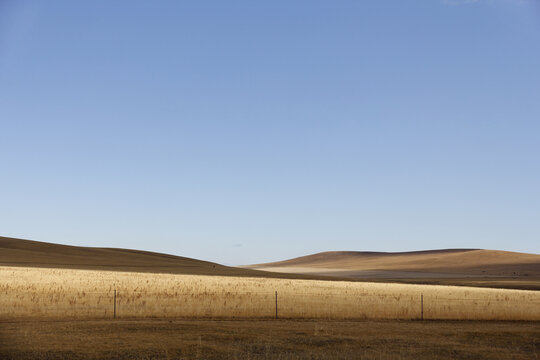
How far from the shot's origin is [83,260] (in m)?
97.1

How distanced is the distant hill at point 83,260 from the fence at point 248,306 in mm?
45742

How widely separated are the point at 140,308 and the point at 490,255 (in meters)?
161

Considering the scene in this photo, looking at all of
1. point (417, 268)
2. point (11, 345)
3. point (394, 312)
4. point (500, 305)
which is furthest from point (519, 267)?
point (11, 345)

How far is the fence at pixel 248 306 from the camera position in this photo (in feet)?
98.2

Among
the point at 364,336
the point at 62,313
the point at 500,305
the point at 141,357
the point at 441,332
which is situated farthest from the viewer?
the point at 500,305

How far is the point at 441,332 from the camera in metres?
25.9

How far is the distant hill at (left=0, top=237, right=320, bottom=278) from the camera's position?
85.4m

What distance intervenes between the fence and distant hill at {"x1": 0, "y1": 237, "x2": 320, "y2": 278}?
45.7 meters

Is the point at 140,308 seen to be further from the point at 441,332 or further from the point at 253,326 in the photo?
the point at 441,332

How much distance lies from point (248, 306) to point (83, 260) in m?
69.7

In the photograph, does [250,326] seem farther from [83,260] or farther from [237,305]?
[83,260]

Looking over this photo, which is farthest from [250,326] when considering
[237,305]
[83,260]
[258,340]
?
[83,260]

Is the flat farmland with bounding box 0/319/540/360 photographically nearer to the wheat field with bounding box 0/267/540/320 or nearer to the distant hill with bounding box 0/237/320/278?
the wheat field with bounding box 0/267/540/320

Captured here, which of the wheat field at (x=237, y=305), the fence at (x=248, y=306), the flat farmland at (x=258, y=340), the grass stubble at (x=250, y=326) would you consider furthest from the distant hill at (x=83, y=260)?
the flat farmland at (x=258, y=340)
